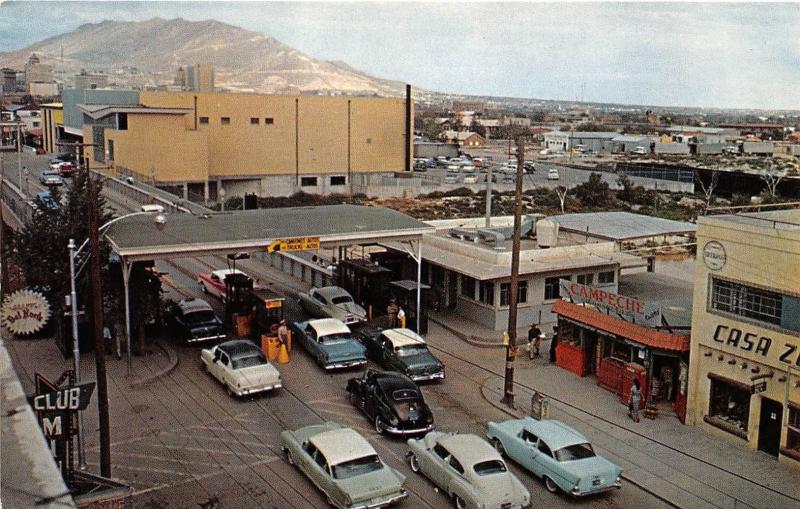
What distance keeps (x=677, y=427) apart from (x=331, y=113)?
5087cm

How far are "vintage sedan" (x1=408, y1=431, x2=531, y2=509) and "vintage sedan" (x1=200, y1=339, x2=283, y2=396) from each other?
16.0ft


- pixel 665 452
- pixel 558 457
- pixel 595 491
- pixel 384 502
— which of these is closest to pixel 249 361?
pixel 384 502

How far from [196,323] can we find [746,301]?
13798 mm

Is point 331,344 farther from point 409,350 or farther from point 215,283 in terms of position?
point 215,283

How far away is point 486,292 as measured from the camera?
76.9 feet

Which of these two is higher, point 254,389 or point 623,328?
point 623,328

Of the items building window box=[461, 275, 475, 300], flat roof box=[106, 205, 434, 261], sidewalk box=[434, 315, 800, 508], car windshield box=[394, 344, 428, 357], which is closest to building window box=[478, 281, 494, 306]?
building window box=[461, 275, 475, 300]

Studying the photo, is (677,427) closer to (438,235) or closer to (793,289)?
(793,289)

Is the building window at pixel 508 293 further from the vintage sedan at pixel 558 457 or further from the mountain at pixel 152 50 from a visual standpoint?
the mountain at pixel 152 50

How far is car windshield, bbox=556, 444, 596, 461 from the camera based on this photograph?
1274 cm

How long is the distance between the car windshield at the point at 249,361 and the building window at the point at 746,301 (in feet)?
32.1

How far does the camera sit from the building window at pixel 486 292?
23.2 metres

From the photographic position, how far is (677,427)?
15.8m

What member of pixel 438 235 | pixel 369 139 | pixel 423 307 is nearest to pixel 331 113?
pixel 369 139
